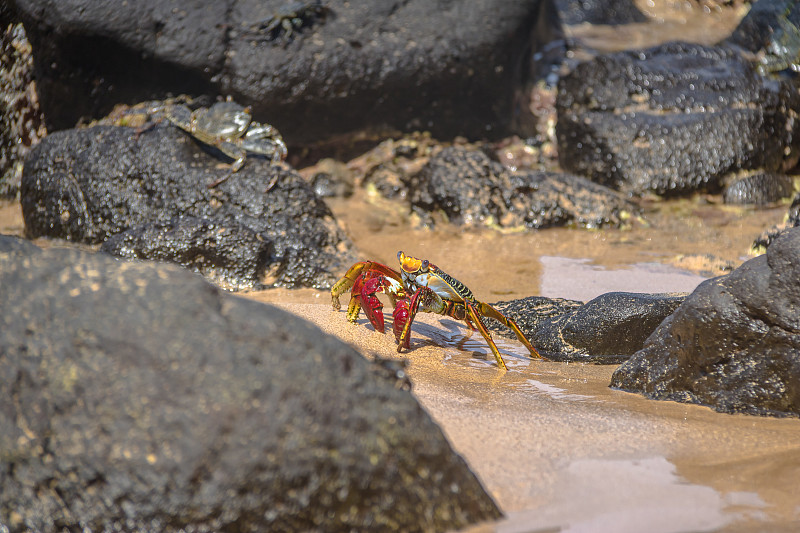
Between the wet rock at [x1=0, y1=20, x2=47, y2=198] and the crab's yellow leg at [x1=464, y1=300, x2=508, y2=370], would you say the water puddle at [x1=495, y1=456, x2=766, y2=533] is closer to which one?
the crab's yellow leg at [x1=464, y1=300, x2=508, y2=370]

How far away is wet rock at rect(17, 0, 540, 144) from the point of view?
7727 mm

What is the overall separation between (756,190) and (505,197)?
332 centimetres

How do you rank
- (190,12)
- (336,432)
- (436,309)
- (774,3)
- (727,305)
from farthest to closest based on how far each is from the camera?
(774,3) < (190,12) < (436,309) < (727,305) < (336,432)

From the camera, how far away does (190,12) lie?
26.1 feet

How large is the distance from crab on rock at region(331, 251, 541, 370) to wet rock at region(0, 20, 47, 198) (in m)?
6.09

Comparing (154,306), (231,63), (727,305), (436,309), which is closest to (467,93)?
(231,63)

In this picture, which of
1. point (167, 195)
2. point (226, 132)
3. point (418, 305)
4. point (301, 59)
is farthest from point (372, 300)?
point (301, 59)

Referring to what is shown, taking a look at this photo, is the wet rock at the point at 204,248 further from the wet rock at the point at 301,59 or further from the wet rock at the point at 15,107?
the wet rock at the point at 15,107

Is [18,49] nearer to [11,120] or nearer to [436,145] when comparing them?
[11,120]

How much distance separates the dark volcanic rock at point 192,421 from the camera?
174cm

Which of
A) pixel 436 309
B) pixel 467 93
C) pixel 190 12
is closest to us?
pixel 436 309

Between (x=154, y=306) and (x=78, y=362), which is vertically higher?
(x=154, y=306)

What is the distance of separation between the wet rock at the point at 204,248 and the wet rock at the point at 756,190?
239 inches

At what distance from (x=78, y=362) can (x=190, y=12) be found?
716cm
